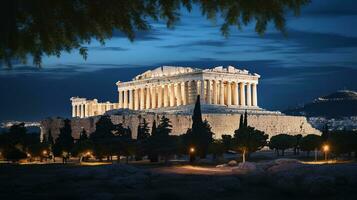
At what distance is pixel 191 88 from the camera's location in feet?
406

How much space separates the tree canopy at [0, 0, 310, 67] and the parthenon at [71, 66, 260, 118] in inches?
4158

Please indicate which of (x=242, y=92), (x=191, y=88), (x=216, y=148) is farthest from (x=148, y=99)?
(x=216, y=148)

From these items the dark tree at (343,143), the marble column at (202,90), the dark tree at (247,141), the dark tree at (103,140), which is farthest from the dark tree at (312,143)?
the marble column at (202,90)

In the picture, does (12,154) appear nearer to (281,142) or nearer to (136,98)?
(281,142)

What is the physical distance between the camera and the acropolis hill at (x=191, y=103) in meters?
108

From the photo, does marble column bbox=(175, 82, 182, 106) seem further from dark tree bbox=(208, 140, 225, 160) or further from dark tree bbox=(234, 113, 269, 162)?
dark tree bbox=(234, 113, 269, 162)

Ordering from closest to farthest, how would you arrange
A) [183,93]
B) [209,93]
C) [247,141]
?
[247,141] < [209,93] < [183,93]

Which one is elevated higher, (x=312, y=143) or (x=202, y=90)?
(x=202, y=90)

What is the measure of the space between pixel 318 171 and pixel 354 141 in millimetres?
28198

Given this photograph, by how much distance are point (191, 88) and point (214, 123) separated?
667 inches

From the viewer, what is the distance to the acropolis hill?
4237 inches

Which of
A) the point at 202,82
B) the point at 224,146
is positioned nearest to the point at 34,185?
the point at 224,146

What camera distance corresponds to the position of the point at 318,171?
3709 cm

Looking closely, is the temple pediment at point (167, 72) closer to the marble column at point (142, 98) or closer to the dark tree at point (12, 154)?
the marble column at point (142, 98)
